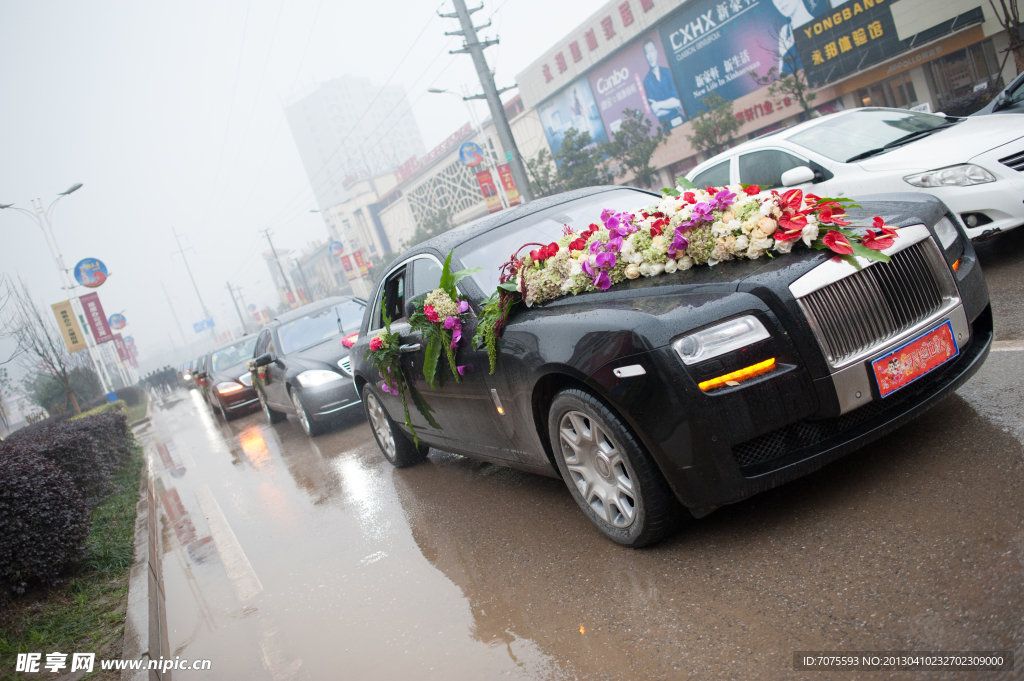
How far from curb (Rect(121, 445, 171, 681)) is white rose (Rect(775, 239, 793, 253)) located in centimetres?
388

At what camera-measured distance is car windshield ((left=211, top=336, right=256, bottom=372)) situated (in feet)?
57.3

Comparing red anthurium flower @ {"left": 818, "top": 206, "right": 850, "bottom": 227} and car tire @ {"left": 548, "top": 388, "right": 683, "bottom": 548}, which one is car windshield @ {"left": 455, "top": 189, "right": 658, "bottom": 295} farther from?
red anthurium flower @ {"left": 818, "top": 206, "right": 850, "bottom": 227}

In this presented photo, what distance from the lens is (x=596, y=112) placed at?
40.8 meters

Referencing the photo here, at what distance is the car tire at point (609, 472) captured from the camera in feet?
10.2

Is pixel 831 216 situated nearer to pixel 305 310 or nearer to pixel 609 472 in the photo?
pixel 609 472

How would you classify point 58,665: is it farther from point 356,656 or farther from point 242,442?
point 242,442

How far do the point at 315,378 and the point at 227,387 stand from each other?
276 inches

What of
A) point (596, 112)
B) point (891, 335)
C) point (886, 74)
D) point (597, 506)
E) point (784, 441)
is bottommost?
point (597, 506)

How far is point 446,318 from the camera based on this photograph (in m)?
4.23

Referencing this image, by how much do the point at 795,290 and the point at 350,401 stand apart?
7632 millimetres

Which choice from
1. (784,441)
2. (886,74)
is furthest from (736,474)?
(886,74)

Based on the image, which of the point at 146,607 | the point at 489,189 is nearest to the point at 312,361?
the point at 146,607

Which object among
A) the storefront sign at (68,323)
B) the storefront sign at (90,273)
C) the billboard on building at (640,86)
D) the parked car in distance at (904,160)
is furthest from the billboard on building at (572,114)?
Result: the parked car in distance at (904,160)

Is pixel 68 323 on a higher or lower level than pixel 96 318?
lower
